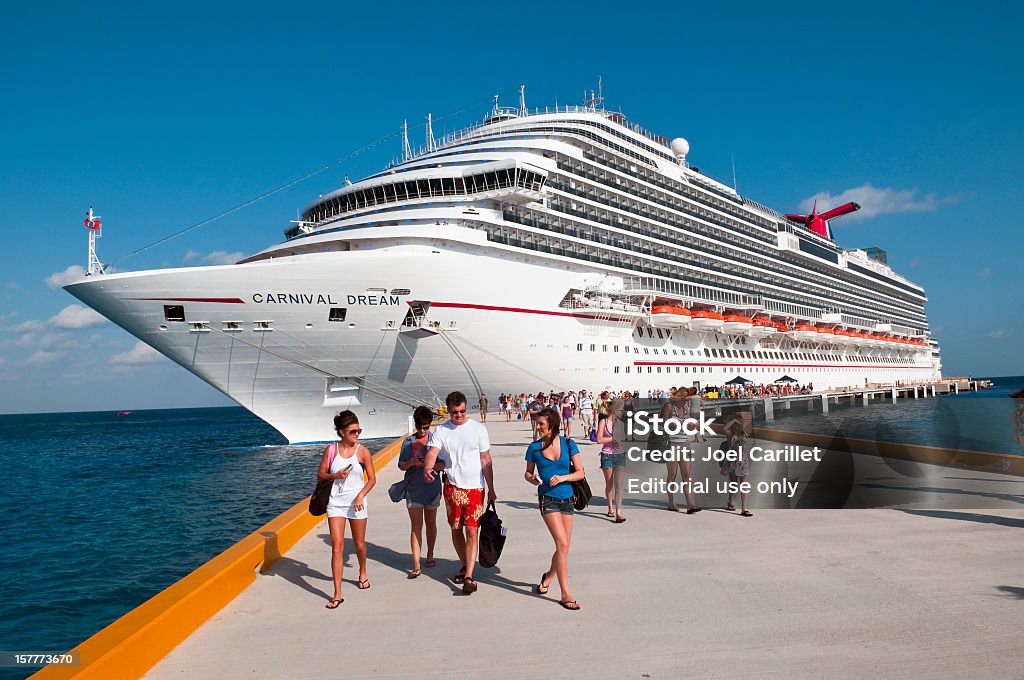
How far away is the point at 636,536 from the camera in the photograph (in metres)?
6.66

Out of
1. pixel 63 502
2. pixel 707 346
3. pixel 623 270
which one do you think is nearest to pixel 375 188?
pixel 623 270

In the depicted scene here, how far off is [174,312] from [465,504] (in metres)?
18.1

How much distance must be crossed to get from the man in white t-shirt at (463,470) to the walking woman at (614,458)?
2.75m

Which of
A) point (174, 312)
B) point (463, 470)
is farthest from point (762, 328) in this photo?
point (463, 470)

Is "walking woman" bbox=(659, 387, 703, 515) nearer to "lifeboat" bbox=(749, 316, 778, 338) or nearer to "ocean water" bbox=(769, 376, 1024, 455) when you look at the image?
"ocean water" bbox=(769, 376, 1024, 455)

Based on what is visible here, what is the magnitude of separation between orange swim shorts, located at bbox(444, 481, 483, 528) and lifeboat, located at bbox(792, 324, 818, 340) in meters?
45.7

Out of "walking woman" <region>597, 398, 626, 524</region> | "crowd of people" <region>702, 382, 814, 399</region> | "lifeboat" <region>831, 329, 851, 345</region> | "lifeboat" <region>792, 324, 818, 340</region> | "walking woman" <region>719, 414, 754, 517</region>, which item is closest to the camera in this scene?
"walking woman" <region>719, 414, 754, 517</region>

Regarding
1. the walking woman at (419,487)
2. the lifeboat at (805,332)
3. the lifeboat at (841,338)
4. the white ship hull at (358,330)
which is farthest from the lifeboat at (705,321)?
the walking woman at (419,487)

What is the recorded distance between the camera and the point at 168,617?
3973 millimetres

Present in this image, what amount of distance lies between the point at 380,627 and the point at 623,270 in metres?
27.7

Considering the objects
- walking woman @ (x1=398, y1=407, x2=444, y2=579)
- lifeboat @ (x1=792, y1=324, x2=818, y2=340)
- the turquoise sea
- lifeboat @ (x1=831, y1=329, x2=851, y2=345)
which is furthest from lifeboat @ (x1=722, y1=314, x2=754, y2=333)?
walking woman @ (x1=398, y1=407, x2=444, y2=579)

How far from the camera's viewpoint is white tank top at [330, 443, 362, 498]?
4984 mm

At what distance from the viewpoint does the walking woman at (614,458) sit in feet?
24.6

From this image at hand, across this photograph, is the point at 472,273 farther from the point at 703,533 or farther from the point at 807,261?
the point at 807,261
